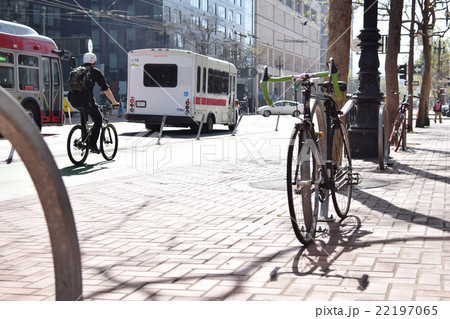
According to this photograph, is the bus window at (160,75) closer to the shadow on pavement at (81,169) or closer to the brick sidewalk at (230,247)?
the shadow on pavement at (81,169)

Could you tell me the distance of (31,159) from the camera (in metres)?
1.50

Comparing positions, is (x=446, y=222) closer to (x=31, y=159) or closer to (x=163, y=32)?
(x=31, y=159)

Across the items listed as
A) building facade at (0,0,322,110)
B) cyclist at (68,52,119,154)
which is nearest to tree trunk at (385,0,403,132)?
cyclist at (68,52,119,154)

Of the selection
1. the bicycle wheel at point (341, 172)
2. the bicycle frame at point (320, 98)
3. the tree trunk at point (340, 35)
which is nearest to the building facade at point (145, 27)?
the tree trunk at point (340, 35)

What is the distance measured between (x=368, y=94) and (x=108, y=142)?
17.8 ft

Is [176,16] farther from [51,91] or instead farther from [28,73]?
[28,73]

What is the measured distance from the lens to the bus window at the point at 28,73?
19.8 meters

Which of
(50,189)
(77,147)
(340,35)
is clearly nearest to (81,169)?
(77,147)

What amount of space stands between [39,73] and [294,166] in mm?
17920

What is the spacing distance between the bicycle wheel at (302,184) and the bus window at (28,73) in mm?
16850

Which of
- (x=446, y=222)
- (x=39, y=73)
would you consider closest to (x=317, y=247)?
(x=446, y=222)

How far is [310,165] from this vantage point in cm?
463

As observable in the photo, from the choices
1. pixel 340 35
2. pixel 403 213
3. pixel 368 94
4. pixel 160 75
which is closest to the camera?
pixel 403 213

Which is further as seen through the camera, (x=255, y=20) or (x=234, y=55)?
(x=255, y=20)
